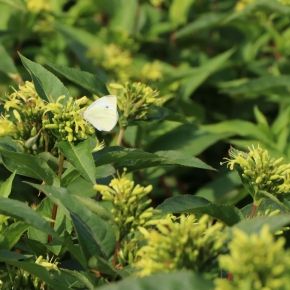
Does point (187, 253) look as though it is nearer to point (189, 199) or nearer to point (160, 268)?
point (160, 268)

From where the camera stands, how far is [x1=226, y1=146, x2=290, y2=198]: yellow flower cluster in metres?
2.07

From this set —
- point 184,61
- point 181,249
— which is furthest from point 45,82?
point 184,61

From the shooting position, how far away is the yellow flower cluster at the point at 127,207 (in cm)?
184

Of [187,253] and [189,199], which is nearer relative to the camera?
[187,253]

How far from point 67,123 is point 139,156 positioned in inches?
8.3

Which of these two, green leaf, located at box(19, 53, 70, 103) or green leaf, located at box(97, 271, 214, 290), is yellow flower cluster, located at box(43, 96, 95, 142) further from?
green leaf, located at box(97, 271, 214, 290)

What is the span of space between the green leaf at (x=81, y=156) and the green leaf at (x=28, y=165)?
8 cm

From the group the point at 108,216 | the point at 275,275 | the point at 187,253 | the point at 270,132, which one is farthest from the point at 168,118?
the point at 275,275

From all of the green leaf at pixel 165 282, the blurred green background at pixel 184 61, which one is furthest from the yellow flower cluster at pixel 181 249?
the blurred green background at pixel 184 61

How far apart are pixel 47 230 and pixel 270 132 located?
1841 millimetres

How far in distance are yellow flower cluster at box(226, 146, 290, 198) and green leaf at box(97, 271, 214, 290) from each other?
0.63 meters

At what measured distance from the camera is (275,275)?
144cm

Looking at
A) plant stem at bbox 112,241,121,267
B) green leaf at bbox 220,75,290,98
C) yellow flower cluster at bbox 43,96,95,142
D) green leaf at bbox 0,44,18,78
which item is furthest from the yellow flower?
green leaf at bbox 220,75,290,98

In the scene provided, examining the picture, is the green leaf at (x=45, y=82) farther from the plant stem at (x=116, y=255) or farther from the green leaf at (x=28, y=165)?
the plant stem at (x=116, y=255)
